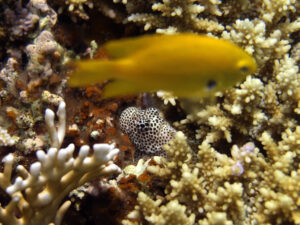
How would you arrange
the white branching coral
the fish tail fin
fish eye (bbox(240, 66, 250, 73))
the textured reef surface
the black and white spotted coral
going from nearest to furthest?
the fish tail fin < fish eye (bbox(240, 66, 250, 73)) < the white branching coral < the textured reef surface < the black and white spotted coral

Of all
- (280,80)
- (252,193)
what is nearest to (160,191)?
(252,193)

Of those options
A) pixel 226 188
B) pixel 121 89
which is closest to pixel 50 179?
pixel 121 89

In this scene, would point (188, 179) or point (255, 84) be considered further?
point (255, 84)

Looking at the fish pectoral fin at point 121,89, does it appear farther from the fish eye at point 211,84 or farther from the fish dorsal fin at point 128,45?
the fish eye at point 211,84

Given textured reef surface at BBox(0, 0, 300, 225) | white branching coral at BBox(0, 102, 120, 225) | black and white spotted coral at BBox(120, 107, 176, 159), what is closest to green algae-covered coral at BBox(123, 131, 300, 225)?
textured reef surface at BBox(0, 0, 300, 225)

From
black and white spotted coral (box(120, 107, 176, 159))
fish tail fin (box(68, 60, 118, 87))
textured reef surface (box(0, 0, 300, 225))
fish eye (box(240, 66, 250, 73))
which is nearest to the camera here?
fish tail fin (box(68, 60, 118, 87))

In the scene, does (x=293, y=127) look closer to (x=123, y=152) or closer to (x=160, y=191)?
(x=160, y=191)

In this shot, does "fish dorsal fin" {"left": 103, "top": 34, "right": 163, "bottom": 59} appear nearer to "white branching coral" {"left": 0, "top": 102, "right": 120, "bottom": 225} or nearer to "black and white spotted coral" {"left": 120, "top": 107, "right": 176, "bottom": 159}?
"white branching coral" {"left": 0, "top": 102, "right": 120, "bottom": 225}

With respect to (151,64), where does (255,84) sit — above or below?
below

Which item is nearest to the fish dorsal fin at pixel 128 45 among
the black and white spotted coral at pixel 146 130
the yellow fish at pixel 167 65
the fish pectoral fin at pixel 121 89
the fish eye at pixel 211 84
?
Result: the yellow fish at pixel 167 65
